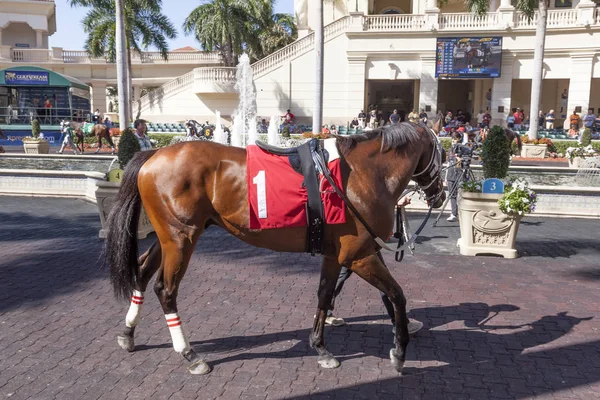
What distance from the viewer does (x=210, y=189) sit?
171 inches

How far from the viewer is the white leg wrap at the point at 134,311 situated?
15.4 feet

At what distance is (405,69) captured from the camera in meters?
34.6

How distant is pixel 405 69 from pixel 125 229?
3238 centimetres

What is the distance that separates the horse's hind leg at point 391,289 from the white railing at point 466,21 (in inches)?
1281

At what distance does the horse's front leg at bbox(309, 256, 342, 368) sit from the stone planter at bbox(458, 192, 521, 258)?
4336mm

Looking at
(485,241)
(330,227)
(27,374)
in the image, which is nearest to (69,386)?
(27,374)

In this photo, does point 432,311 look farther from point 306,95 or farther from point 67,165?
point 306,95

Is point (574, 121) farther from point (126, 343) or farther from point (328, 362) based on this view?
point (126, 343)

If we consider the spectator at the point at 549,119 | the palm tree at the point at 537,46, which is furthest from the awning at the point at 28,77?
the spectator at the point at 549,119

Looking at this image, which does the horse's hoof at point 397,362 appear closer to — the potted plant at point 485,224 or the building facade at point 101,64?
the potted plant at point 485,224

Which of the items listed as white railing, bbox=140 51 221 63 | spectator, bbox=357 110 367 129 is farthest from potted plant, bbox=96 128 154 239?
white railing, bbox=140 51 221 63

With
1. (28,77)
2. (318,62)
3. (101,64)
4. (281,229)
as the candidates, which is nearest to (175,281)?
(281,229)

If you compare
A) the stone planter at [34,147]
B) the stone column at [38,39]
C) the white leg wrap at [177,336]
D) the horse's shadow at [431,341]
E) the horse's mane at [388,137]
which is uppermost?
the stone column at [38,39]

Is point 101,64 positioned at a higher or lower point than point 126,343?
higher
